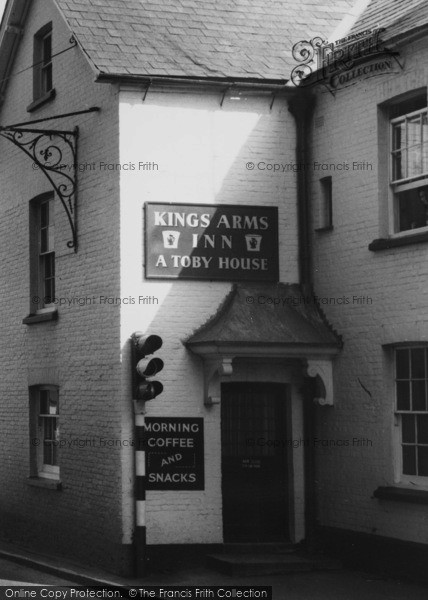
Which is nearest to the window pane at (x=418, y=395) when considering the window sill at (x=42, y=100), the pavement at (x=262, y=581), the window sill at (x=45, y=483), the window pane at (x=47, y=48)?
the pavement at (x=262, y=581)

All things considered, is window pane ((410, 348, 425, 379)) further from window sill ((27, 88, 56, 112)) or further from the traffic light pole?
window sill ((27, 88, 56, 112))

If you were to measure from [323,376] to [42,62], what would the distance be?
7805mm

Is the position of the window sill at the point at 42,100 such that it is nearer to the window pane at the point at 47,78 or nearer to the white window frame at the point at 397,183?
the window pane at the point at 47,78

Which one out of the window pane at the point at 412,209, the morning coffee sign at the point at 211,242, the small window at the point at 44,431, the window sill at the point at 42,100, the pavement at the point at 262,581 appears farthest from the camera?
the small window at the point at 44,431

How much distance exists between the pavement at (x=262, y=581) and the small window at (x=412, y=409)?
1.51 metres

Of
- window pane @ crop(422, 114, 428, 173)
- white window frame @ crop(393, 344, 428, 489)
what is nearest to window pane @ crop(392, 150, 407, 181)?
window pane @ crop(422, 114, 428, 173)

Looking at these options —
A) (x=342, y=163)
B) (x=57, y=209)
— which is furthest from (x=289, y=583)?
(x=57, y=209)

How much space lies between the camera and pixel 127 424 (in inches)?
635

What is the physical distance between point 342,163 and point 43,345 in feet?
19.7

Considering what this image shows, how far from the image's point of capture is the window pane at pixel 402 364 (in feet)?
50.7

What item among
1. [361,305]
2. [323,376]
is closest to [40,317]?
[323,376]

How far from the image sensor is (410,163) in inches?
615

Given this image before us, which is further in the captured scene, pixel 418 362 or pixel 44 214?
pixel 44 214

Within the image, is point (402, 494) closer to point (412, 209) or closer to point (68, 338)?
point (412, 209)
